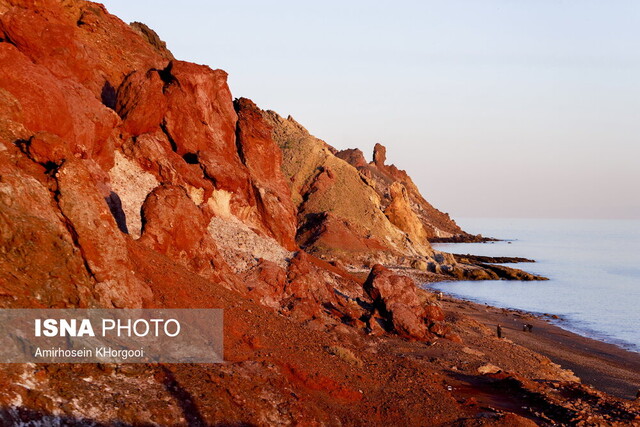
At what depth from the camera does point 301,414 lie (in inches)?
574

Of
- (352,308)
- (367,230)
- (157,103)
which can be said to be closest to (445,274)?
(367,230)

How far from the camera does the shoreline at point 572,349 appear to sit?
2852cm

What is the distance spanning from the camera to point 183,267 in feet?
70.7

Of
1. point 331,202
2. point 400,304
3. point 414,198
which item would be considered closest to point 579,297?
point 331,202

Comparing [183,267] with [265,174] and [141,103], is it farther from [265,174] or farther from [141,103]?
[265,174]

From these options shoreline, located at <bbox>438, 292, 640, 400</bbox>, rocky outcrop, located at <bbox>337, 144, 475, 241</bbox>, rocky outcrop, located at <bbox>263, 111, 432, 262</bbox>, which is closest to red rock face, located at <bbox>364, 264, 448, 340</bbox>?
shoreline, located at <bbox>438, 292, 640, 400</bbox>

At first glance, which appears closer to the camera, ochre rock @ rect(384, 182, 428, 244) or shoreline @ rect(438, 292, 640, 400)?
shoreline @ rect(438, 292, 640, 400)

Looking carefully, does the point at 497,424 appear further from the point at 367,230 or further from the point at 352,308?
→ the point at 367,230

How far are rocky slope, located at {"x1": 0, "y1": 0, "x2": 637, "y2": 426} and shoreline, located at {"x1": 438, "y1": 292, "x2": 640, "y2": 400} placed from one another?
9.75 ft

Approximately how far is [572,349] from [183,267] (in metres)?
26.2

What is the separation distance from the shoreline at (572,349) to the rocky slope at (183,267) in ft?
9.75

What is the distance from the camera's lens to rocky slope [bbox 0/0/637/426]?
535 inches

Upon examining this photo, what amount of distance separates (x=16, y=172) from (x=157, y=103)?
17.5 meters

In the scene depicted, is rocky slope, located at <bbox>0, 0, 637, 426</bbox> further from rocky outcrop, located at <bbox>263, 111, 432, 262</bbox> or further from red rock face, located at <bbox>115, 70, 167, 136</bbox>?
rocky outcrop, located at <bbox>263, 111, 432, 262</bbox>
